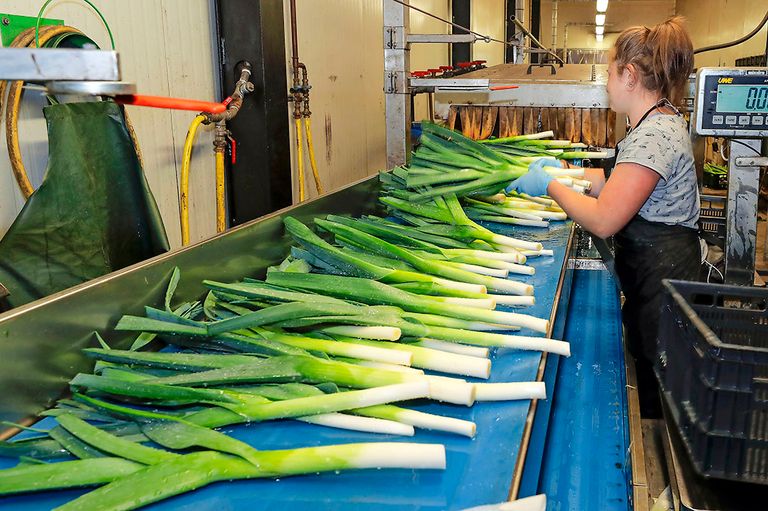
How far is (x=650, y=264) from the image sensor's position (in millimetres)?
2184

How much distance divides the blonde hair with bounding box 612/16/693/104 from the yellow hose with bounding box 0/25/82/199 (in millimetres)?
1960

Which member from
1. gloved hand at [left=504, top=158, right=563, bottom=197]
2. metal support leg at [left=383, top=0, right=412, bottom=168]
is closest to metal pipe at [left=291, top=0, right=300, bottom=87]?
metal support leg at [left=383, top=0, right=412, bottom=168]

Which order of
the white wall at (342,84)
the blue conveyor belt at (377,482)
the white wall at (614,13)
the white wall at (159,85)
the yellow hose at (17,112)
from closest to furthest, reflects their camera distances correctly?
the blue conveyor belt at (377,482), the yellow hose at (17,112), the white wall at (159,85), the white wall at (342,84), the white wall at (614,13)

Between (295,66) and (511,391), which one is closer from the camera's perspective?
(511,391)

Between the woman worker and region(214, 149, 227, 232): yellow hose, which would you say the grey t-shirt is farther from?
region(214, 149, 227, 232): yellow hose

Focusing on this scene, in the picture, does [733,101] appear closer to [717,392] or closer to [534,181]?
[534,181]

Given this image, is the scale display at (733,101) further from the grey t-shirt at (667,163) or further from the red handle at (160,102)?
the red handle at (160,102)

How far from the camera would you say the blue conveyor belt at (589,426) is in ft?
4.25

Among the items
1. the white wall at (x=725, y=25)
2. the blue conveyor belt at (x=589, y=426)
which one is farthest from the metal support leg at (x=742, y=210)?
the white wall at (x=725, y=25)

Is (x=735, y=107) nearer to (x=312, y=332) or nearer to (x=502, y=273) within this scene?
(x=502, y=273)

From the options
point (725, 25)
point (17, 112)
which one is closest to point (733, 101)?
point (17, 112)

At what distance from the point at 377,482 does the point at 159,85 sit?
114 inches

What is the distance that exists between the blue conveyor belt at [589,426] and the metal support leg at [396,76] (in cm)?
130

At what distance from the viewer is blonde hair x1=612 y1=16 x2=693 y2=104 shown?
2.03 m
